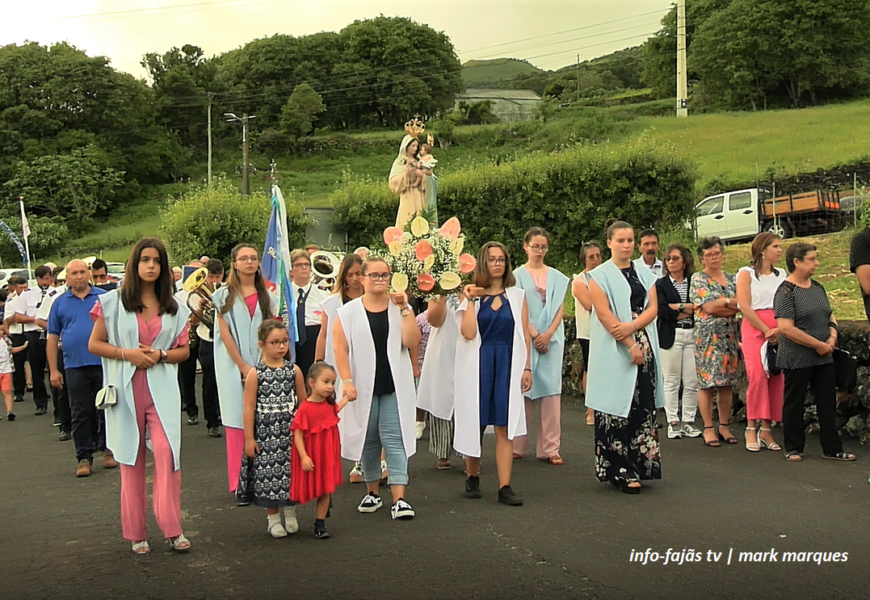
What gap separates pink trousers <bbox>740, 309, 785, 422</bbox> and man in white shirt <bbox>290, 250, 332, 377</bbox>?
462cm

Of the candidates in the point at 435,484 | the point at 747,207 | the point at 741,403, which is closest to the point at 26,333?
the point at 435,484

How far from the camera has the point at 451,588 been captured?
17.6ft

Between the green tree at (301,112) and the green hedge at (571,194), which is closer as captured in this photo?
the green hedge at (571,194)

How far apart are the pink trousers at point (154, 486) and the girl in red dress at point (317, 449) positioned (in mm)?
812

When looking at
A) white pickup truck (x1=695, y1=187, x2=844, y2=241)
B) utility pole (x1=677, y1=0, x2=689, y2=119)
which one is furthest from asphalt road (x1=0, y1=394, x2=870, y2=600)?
utility pole (x1=677, y1=0, x2=689, y2=119)

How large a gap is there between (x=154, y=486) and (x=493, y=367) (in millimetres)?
2788

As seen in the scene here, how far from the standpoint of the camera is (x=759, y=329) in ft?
30.6

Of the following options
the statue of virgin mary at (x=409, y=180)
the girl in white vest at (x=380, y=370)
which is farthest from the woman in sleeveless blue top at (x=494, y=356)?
the statue of virgin mary at (x=409, y=180)

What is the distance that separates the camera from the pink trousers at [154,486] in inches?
249

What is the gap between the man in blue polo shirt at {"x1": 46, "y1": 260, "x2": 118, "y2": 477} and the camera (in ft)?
31.2

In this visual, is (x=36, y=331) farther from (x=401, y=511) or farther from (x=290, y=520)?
(x=401, y=511)

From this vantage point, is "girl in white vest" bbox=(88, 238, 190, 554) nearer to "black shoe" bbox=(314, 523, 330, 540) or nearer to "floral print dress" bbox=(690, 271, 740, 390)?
"black shoe" bbox=(314, 523, 330, 540)

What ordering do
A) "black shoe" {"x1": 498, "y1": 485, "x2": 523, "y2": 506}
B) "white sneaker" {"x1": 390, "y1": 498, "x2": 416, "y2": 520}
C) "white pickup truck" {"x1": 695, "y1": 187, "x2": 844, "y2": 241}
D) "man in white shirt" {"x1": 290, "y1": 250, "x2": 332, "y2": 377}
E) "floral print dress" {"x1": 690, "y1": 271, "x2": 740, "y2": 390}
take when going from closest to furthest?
1. "white sneaker" {"x1": 390, "y1": 498, "x2": 416, "y2": 520}
2. "black shoe" {"x1": 498, "y1": 485, "x2": 523, "y2": 506}
3. "floral print dress" {"x1": 690, "y1": 271, "x2": 740, "y2": 390}
4. "man in white shirt" {"x1": 290, "y1": 250, "x2": 332, "y2": 377}
5. "white pickup truck" {"x1": 695, "y1": 187, "x2": 844, "y2": 241}

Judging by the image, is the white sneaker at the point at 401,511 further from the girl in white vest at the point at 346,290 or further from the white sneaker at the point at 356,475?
the white sneaker at the point at 356,475
